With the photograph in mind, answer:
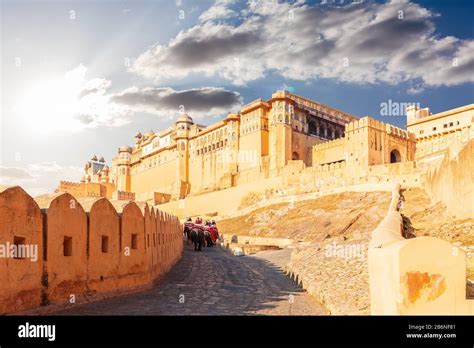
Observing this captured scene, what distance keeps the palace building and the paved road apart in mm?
37088

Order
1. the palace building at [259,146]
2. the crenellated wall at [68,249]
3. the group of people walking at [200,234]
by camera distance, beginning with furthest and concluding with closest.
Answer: the palace building at [259,146], the group of people walking at [200,234], the crenellated wall at [68,249]

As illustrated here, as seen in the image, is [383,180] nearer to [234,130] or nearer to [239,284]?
[234,130]

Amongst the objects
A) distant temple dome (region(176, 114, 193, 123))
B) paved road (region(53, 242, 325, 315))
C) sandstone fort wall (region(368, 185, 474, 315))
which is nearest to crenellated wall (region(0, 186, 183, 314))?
paved road (region(53, 242, 325, 315))

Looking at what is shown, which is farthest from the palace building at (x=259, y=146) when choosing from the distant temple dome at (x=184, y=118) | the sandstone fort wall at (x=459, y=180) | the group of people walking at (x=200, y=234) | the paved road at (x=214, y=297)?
the paved road at (x=214, y=297)

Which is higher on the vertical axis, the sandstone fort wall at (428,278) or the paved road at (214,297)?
the sandstone fort wall at (428,278)

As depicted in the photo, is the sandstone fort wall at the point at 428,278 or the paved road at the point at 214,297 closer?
the sandstone fort wall at the point at 428,278

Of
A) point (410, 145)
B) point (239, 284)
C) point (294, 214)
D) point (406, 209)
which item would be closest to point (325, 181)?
point (294, 214)

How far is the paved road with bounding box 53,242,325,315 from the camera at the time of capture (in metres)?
8.48

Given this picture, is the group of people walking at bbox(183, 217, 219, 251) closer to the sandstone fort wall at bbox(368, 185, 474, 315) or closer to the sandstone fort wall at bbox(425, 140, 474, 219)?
the sandstone fort wall at bbox(425, 140, 474, 219)

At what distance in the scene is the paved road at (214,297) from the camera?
8477 mm

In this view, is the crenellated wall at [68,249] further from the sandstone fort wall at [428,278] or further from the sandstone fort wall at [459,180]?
the sandstone fort wall at [459,180]

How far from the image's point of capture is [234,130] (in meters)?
68.1

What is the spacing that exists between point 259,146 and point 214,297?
5262cm

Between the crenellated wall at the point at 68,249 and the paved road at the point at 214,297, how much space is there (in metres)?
0.37
